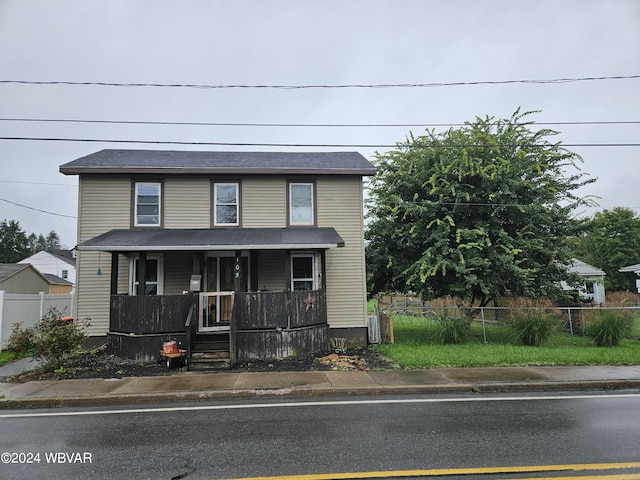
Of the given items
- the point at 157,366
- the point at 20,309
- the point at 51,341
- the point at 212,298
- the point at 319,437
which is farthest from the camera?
the point at 20,309

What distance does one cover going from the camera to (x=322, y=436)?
16.3 feet

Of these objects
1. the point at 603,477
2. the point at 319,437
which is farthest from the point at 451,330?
the point at 603,477

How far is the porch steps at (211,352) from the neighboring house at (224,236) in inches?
2.8

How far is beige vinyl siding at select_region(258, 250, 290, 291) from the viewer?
12312 millimetres

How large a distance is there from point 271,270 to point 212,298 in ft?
6.60

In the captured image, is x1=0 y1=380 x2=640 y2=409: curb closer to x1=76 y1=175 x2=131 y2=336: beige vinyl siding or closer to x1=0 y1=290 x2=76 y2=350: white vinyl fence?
x1=76 y1=175 x2=131 y2=336: beige vinyl siding

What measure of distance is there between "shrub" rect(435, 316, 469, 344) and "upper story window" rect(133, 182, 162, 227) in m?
9.58

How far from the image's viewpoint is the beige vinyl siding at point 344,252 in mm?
12461

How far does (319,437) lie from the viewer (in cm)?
493

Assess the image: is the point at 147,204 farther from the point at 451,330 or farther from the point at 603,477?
the point at 603,477

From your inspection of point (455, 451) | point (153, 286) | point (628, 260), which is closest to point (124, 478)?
point (455, 451)

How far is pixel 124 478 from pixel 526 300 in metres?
12.2

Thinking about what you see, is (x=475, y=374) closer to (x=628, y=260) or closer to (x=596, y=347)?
(x=596, y=347)

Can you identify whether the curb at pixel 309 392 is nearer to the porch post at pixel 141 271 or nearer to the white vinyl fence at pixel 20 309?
the porch post at pixel 141 271
